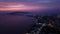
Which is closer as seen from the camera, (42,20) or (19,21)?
(42,20)

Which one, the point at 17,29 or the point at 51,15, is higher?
the point at 51,15

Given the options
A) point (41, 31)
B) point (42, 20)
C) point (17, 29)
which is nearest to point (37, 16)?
point (42, 20)

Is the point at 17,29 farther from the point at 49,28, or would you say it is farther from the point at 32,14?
the point at 49,28

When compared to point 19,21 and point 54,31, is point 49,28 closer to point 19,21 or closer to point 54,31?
point 54,31

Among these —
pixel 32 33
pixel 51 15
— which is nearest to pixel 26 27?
pixel 32 33

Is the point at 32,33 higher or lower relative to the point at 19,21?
lower

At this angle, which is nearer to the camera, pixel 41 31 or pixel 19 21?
pixel 41 31
